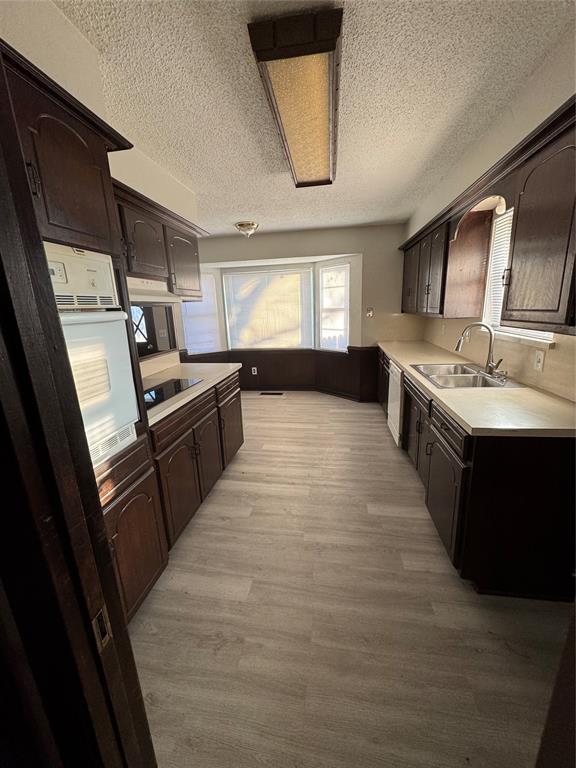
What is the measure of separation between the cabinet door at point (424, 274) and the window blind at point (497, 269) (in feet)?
2.02

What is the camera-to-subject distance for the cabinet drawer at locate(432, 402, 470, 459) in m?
1.53

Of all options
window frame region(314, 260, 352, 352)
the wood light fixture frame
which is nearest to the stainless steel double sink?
the wood light fixture frame

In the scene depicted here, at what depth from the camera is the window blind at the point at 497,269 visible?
2389mm

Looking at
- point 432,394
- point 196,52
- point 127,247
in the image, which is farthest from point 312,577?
point 196,52

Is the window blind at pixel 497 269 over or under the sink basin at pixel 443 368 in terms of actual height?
over

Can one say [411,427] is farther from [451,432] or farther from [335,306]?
[335,306]

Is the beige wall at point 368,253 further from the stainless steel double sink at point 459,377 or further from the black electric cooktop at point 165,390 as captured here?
the black electric cooktop at point 165,390

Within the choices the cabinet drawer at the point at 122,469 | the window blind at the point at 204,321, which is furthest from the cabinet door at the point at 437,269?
the window blind at the point at 204,321

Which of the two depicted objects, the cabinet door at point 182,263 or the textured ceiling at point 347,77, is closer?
the textured ceiling at point 347,77

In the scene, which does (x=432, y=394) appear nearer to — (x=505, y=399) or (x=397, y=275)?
(x=505, y=399)

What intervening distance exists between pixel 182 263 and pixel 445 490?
261 centimetres

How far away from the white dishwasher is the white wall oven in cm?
249

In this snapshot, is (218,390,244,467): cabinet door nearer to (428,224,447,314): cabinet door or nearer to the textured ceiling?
the textured ceiling

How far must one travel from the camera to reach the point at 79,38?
123 centimetres
